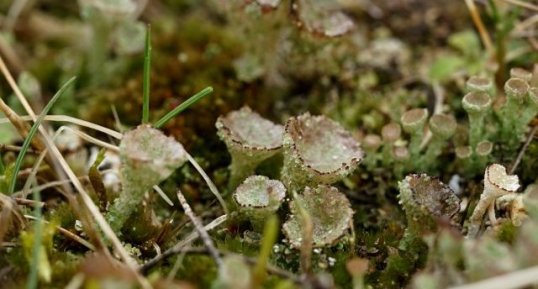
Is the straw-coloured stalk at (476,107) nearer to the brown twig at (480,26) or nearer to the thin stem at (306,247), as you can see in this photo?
the brown twig at (480,26)

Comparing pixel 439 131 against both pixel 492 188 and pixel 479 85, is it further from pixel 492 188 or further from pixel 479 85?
pixel 492 188

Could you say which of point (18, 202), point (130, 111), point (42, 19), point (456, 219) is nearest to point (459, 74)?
point (456, 219)

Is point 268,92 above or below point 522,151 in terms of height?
above

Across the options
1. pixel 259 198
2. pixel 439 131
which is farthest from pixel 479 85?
pixel 259 198

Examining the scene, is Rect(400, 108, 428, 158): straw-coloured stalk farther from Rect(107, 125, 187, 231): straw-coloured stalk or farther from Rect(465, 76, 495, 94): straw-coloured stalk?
Rect(107, 125, 187, 231): straw-coloured stalk

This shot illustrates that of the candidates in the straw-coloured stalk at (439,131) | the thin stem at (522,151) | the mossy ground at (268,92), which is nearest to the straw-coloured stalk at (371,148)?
the mossy ground at (268,92)
